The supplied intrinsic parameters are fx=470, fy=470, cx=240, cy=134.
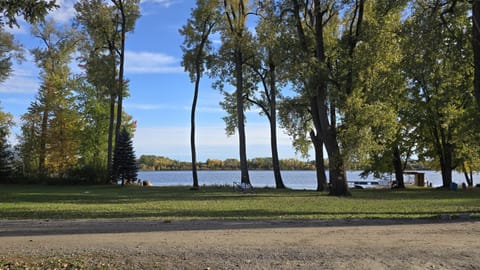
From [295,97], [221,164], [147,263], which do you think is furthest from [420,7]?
[221,164]

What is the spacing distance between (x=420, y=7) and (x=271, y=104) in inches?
767

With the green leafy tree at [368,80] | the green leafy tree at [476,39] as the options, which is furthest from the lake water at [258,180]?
the green leafy tree at [476,39]

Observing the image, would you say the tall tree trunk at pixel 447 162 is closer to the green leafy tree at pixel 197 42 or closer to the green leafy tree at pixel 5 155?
the green leafy tree at pixel 197 42

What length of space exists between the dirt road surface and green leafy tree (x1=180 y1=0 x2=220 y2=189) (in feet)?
77.2

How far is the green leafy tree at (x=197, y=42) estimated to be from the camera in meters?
35.0

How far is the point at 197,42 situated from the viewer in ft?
120

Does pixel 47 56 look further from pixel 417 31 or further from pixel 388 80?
pixel 417 31

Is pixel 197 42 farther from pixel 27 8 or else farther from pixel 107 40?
pixel 27 8

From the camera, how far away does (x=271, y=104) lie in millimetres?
37094

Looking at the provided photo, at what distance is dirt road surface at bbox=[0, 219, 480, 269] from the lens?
24.8 ft

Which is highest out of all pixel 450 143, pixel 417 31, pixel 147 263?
pixel 417 31

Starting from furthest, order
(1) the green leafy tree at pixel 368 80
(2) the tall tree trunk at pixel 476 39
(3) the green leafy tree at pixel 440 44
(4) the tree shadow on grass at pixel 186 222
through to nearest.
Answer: (1) the green leafy tree at pixel 368 80 → (3) the green leafy tree at pixel 440 44 → (2) the tall tree trunk at pixel 476 39 → (4) the tree shadow on grass at pixel 186 222

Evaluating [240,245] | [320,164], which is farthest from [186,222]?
[320,164]

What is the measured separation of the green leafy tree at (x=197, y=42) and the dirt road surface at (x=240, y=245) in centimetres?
2354
